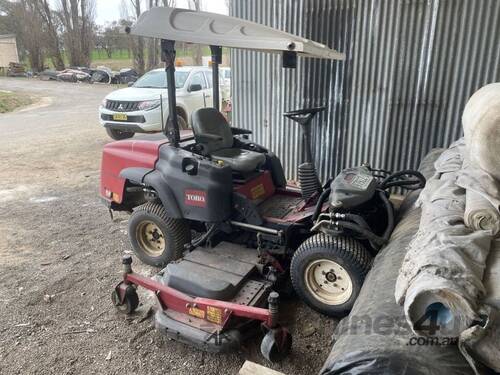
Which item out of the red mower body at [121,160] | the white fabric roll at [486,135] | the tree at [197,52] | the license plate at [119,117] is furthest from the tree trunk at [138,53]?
the white fabric roll at [486,135]

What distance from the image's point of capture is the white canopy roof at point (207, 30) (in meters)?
2.91

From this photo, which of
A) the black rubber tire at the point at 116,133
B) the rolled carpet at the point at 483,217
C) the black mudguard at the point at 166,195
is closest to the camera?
the rolled carpet at the point at 483,217

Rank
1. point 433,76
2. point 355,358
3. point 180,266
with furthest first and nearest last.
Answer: point 433,76 < point 180,266 < point 355,358

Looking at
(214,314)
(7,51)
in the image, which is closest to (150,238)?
(214,314)

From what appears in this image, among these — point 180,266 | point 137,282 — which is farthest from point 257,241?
point 137,282

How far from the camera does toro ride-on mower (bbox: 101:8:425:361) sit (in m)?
2.95

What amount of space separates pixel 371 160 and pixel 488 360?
13.8 feet

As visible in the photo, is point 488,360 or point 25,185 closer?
point 488,360

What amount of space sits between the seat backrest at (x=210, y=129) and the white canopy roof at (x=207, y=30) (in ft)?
3.26

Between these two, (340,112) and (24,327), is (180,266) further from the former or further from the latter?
(340,112)

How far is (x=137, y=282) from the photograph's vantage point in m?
3.24

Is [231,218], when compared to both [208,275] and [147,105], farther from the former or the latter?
[147,105]

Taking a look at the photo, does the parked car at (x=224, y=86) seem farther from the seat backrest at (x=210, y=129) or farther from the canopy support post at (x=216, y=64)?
the seat backrest at (x=210, y=129)

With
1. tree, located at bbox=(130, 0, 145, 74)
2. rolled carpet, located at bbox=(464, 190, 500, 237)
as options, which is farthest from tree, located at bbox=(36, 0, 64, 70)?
rolled carpet, located at bbox=(464, 190, 500, 237)
